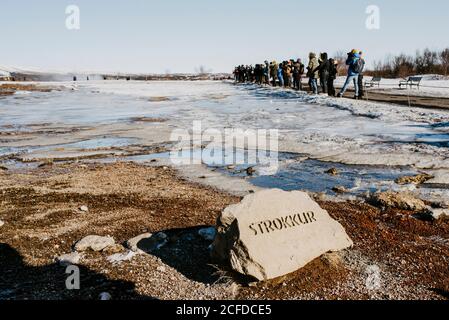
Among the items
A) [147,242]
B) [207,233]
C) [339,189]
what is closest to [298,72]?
[339,189]

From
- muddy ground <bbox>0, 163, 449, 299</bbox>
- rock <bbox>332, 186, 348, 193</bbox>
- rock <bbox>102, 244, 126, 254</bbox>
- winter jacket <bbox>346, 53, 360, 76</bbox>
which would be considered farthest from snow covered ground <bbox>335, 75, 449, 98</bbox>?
rock <bbox>102, 244, 126, 254</bbox>

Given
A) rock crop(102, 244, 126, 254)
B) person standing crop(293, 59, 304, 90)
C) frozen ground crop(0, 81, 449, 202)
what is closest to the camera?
rock crop(102, 244, 126, 254)

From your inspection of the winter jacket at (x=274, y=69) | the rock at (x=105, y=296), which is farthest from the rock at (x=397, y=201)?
the winter jacket at (x=274, y=69)

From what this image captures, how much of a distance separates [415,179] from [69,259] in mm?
4846

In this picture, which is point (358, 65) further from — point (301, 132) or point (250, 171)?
point (250, 171)

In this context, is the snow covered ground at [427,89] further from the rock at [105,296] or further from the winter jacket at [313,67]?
the rock at [105,296]

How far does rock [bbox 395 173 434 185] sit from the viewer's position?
629 cm

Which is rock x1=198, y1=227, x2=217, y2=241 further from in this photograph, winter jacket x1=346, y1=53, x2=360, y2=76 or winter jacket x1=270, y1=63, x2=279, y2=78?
winter jacket x1=270, y1=63, x2=279, y2=78

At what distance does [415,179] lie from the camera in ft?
20.9

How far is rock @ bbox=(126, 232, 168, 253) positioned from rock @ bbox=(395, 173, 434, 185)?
3.68 m

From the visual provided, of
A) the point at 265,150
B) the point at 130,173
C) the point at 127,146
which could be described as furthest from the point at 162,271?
the point at 127,146

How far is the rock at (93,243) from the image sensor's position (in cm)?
416

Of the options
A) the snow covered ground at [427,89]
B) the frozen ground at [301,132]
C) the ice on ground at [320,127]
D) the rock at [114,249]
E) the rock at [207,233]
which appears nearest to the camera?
the rock at [114,249]

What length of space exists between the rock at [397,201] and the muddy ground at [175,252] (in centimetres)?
16
